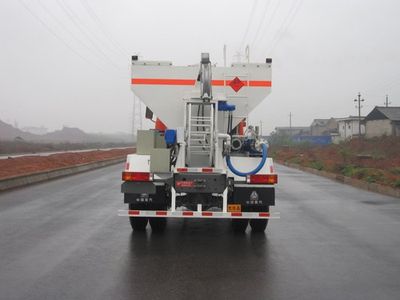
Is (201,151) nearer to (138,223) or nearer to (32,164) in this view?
(138,223)

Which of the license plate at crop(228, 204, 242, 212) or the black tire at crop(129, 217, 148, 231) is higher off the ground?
the license plate at crop(228, 204, 242, 212)

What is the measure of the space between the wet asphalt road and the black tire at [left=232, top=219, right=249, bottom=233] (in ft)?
0.68

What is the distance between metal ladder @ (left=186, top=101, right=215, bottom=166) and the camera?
9227 millimetres

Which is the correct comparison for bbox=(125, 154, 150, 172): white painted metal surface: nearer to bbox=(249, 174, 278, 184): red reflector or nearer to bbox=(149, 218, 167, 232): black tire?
bbox=(149, 218, 167, 232): black tire

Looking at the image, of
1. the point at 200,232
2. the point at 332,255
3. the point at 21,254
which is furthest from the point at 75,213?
the point at 332,255

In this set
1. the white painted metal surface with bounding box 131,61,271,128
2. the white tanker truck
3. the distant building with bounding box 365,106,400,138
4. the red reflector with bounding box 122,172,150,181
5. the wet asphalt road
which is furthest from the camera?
the distant building with bounding box 365,106,400,138

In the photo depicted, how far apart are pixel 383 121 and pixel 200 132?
2809 inches

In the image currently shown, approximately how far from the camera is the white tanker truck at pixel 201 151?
28.5ft

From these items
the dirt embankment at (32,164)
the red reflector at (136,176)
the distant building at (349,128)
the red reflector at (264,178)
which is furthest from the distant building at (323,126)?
the red reflector at (136,176)

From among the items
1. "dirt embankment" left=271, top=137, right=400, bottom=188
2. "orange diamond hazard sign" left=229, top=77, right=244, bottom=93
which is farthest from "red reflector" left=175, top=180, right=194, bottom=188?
"dirt embankment" left=271, top=137, right=400, bottom=188

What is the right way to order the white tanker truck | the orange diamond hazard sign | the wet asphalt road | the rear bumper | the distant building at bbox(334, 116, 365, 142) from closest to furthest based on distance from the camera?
the wet asphalt road < the rear bumper < the white tanker truck < the orange diamond hazard sign < the distant building at bbox(334, 116, 365, 142)

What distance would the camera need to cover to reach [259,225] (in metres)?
9.78

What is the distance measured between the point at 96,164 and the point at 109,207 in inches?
878

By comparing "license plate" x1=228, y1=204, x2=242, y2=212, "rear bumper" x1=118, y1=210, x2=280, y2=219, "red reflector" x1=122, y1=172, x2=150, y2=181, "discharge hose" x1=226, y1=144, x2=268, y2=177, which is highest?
"discharge hose" x1=226, y1=144, x2=268, y2=177
